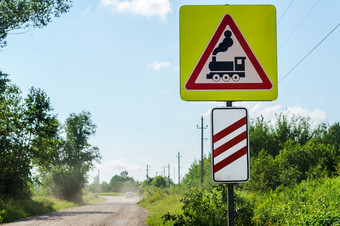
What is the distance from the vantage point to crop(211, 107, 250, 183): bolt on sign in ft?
12.2

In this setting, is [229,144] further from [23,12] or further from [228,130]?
[23,12]

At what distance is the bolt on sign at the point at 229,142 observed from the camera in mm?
3725

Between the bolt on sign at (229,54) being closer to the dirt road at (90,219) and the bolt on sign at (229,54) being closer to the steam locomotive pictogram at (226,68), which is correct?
the steam locomotive pictogram at (226,68)

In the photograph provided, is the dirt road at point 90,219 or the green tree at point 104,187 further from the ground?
the dirt road at point 90,219

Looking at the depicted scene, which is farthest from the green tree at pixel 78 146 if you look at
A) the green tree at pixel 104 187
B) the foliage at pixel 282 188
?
the green tree at pixel 104 187

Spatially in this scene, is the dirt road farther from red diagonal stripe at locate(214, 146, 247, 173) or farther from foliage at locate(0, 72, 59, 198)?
red diagonal stripe at locate(214, 146, 247, 173)

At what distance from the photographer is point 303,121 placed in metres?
39.4

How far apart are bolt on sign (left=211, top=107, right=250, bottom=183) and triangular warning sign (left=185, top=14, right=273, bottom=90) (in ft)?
1.11

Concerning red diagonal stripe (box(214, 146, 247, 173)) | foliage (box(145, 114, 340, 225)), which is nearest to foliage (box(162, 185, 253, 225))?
foliage (box(145, 114, 340, 225))

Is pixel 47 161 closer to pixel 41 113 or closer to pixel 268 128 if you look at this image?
pixel 41 113

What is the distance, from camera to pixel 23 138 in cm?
3422

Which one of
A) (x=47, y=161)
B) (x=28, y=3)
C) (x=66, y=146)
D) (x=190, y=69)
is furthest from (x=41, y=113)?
(x=66, y=146)

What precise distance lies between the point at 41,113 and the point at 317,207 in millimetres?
28240

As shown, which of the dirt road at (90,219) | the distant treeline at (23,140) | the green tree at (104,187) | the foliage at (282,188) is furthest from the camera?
the green tree at (104,187)
